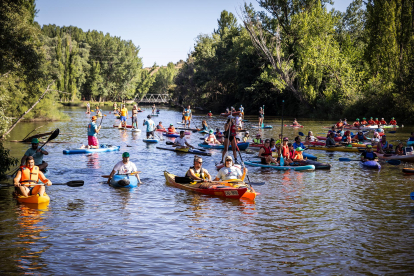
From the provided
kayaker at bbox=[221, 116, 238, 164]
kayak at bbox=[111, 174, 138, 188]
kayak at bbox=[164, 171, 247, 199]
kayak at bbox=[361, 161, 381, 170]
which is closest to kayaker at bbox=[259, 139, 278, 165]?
kayaker at bbox=[221, 116, 238, 164]

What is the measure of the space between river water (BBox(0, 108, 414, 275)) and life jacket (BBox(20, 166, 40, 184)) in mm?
760

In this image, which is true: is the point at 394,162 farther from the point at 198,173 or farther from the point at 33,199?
the point at 33,199

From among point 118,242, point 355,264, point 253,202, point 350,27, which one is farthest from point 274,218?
point 350,27

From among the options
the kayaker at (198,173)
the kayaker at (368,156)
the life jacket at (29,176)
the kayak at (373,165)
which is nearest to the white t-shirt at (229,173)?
the kayaker at (198,173)

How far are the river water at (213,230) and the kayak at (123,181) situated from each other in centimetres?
19

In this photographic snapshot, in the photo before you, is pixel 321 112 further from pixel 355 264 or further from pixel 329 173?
pixel 355 264

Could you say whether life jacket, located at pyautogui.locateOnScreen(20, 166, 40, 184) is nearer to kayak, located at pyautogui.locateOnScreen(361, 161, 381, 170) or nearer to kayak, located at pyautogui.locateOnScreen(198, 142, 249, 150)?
kayak, located at pyautogui.locateOnScreen(198, 142, 249, 150)

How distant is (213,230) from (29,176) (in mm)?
6000

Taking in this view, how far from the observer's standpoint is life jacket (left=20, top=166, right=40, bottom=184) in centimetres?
1224

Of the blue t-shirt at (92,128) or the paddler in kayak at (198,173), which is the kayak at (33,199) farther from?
the blue t-shirt at (92,128)

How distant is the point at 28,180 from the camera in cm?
1227

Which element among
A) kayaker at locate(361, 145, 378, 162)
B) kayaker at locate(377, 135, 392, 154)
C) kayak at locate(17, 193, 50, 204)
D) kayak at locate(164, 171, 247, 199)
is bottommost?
kayak at locate(17, 193, 50, 204)

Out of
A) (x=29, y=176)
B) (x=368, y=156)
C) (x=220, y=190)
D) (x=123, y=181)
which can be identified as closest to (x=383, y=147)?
(x=368, y=156)

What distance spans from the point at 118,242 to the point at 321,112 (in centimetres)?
4929
